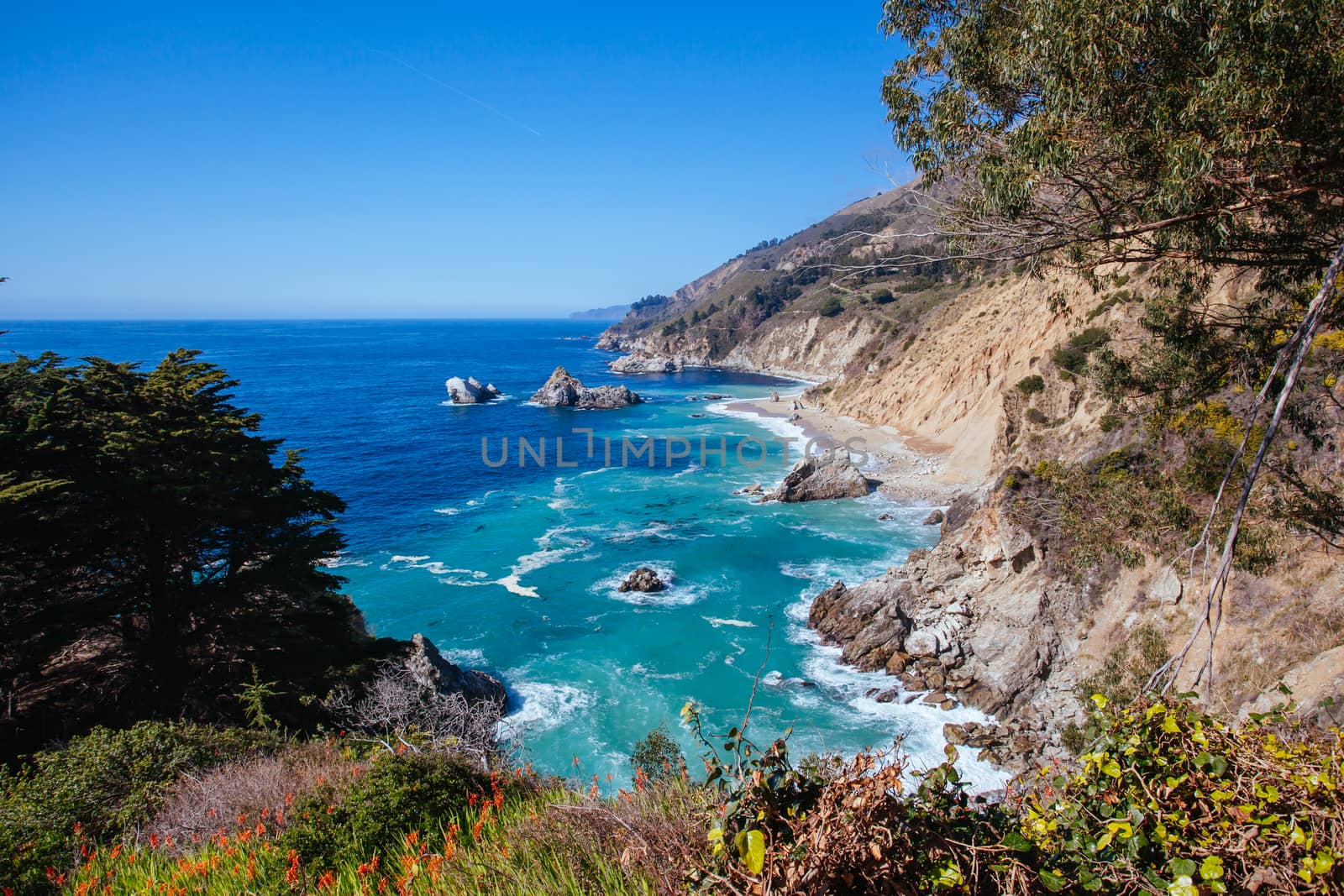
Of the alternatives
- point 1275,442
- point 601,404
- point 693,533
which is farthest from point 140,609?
point 601,404

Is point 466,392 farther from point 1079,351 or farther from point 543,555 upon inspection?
point 1079,351

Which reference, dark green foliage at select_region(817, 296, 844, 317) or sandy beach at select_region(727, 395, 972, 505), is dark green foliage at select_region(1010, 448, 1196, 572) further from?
dark green foliage at select_region(817, 296, 844, 317)

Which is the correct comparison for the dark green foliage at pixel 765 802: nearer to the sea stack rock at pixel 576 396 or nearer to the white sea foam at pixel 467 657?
the white sea foam at pixel 467 657

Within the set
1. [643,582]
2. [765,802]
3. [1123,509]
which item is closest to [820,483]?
[643,582]

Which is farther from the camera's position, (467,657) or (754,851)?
(467,657)

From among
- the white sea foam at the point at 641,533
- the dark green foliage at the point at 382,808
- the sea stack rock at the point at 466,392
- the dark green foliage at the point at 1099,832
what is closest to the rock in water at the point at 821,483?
the white sea foam at the point at 641,533

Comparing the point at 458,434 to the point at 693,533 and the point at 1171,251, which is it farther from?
the point at 1171,251
